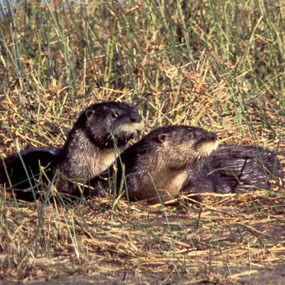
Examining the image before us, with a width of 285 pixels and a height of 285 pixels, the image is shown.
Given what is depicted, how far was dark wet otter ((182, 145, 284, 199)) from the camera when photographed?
607cm

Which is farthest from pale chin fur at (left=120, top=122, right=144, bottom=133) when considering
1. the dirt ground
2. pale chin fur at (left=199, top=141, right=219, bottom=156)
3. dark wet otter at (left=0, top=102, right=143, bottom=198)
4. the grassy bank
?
the dirt ground

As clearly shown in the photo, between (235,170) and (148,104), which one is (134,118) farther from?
(148,104)

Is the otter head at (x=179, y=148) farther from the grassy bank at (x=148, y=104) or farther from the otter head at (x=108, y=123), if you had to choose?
the grassy bank at (x=148, y=104)

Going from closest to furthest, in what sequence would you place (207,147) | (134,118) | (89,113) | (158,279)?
(158,279)
(207,147)
(134,118)
(89,113)

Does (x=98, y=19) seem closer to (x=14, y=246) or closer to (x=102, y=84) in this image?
(x=102, y=84)

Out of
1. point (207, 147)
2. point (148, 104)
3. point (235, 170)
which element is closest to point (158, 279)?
point (207, 147)

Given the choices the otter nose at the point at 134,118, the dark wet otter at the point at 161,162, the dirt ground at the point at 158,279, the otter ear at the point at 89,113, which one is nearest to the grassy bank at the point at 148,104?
the dirt ground at the point at 158,279

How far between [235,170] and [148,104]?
2.95ft

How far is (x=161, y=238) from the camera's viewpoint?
15.6 ft

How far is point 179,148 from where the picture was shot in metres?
5.79

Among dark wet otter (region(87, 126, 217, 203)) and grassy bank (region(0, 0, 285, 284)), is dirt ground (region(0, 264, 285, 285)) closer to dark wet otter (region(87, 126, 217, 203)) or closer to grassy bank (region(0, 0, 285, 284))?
grassy bank (region(0, 0, 285, 284))

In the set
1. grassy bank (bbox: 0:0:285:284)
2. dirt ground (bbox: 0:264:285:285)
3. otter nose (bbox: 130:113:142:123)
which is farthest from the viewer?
otter nose (bbox: 130:113:142:123)

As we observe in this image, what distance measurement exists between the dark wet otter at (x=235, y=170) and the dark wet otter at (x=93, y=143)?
465 mm

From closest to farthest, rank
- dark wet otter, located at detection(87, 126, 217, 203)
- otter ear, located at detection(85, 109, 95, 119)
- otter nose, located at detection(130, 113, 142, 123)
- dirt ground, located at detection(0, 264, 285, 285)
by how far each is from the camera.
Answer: dirt ground, located at detection(0, 264, 285, 285) → dark wet otter, located at detection(87, 126, 217, 203) → otter nose, located at detection(130, 113, 142, 123) → otter ear, located at detection(85, 109, 95, 119)
